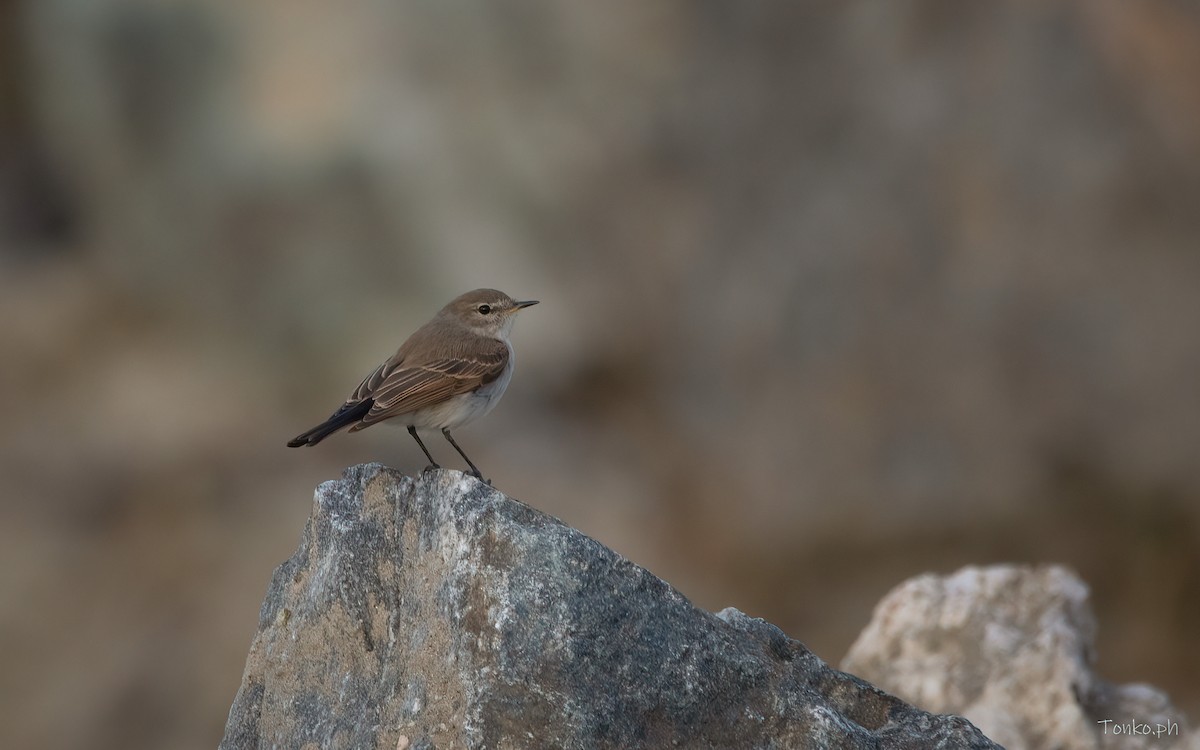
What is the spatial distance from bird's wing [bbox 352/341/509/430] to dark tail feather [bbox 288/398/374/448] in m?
0.04

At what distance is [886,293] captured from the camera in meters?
13.2

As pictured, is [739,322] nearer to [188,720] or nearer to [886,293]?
[886,293]

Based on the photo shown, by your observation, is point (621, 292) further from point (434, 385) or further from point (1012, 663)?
point (1012, 663)

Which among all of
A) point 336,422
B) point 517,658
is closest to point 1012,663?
point 517,658

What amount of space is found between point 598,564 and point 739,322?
9.99m

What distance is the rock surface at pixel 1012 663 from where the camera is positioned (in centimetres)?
586

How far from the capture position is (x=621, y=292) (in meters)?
15.1

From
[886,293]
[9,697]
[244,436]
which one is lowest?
[9,697]

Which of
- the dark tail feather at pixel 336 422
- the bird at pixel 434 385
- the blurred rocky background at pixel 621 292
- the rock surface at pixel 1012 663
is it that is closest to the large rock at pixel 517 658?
the dark tail feather at pixel 336 422

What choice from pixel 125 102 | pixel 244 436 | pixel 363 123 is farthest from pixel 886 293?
pixel 125 102

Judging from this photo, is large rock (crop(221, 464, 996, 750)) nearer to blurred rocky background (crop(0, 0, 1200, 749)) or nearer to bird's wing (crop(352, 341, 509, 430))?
bird's wing (crop(352, 341, 509, 430))

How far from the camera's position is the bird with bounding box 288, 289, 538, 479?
20.9 ft

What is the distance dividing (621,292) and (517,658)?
11.3 m

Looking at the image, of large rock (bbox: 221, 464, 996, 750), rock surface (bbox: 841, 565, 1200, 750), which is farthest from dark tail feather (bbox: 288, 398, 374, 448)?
rock surface (bbox: 841, 565, 1200, 750)
